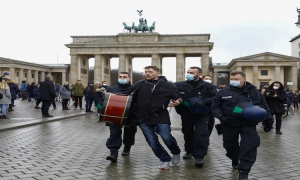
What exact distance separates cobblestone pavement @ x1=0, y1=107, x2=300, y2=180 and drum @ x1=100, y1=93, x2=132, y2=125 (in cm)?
80

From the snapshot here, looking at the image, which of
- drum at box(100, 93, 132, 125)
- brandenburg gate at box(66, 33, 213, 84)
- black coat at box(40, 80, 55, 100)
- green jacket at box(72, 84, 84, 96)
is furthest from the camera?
brandenburg gate at box(66, 33, 213, 84)

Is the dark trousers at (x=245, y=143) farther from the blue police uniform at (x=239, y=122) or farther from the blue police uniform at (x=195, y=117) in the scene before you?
the blue police uniform at (x=195, y=117)

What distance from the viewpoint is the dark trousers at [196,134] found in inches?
278

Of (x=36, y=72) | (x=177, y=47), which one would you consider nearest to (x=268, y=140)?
(x=177, y=47)

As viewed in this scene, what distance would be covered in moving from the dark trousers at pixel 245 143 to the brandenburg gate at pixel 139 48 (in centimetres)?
5584

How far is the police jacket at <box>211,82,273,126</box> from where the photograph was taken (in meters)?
6.12

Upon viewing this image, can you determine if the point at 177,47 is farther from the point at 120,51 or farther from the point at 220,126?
the point at 220,126

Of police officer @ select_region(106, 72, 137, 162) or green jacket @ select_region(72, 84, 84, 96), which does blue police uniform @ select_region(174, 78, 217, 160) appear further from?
green jacket @ select_region(72, 84, 84, 96)

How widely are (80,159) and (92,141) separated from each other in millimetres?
2735

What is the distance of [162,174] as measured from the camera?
6.28 meters

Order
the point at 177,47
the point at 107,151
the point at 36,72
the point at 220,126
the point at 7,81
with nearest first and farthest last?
the point at 220,126 → the point at 107,151 → the point at 7,81 → the point at 177,47 → the point at 36,72

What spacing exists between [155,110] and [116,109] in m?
0.65

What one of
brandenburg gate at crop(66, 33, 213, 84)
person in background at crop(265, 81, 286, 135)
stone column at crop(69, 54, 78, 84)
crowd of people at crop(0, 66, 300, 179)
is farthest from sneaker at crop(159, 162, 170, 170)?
stone column at crop(69, 54, 78, 84)

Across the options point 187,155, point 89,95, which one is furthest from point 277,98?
point 89,95
